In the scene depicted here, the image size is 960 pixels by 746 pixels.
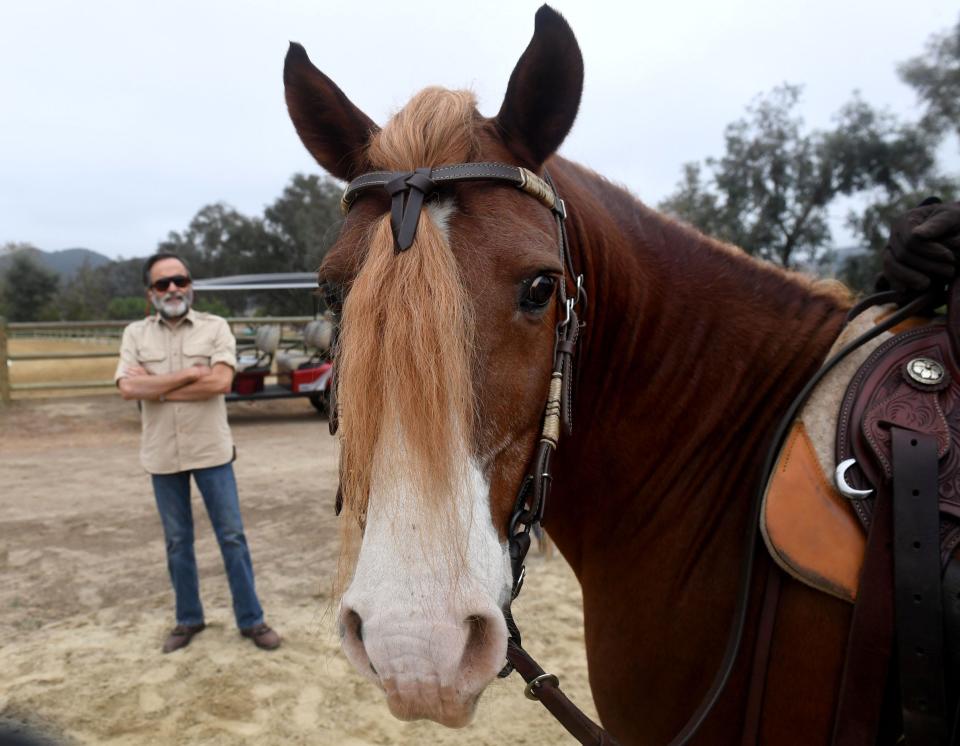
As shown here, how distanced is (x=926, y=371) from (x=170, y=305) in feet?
12.7

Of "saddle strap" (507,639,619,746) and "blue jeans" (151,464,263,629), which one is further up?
"saddle strap" (507,639,619,746)

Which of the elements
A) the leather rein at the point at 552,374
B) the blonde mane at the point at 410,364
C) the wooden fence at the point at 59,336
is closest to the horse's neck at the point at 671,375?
the leather rein at the point at 552,374

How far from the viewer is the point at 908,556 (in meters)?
1.24

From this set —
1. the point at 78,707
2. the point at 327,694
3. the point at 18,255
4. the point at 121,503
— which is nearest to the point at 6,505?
the point at 121,503

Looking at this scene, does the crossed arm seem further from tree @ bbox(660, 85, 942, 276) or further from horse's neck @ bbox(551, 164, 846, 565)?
tree @ bbox(660, 85, 942, 276)

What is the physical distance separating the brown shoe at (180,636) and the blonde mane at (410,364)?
10.7ft

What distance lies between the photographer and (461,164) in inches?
55.4

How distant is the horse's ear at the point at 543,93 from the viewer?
1.46 m

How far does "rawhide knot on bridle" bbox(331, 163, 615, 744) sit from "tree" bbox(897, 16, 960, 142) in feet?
95.0

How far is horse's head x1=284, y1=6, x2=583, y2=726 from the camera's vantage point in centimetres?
113

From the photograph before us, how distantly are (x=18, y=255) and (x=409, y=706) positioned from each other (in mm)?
46603

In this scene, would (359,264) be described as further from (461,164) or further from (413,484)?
(413,484)

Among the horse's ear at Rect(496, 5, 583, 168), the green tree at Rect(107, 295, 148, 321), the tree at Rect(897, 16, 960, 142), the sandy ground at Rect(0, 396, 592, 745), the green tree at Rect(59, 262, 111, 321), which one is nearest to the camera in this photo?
the horse's ear at Rect(496, 5, 583, 168)

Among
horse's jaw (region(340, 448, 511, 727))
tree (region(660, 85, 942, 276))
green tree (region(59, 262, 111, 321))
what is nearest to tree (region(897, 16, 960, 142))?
tree (region(660, 85, 942, 276))
